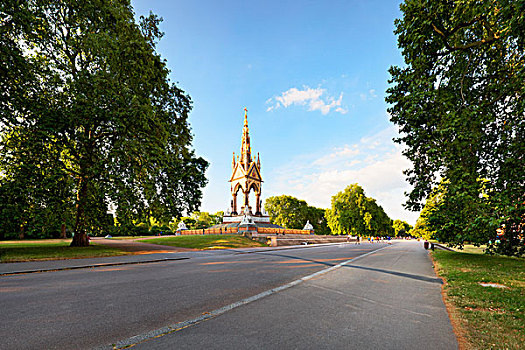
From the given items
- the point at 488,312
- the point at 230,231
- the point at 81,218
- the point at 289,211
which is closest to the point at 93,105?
the point at 81,218

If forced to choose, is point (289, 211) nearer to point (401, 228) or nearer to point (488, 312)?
point (488, 312)

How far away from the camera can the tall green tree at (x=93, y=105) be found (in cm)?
1277

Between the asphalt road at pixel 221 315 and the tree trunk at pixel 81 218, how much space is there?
8733 mm

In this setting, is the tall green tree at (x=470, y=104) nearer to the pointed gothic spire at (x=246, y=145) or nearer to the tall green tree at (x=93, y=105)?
the tall green tree at (x=93, y=105)

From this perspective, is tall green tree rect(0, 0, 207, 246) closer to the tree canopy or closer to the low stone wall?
the low stone wall

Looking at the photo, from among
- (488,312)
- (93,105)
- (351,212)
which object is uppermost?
(93,105)

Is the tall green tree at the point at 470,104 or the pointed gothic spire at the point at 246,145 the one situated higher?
the pointed gothic spire at the point at 246,145

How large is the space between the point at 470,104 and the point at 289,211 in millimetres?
66411

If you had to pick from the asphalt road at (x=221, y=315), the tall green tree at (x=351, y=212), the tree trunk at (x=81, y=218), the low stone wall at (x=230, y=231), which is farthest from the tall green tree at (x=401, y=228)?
the asphalt road at (x=221, y=315)

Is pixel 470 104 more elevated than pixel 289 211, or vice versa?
pixel 470 104

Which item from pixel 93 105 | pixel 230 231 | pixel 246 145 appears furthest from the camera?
pixel 246 145

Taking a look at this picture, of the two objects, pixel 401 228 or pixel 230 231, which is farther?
pixel 401 228

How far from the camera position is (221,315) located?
164 inches

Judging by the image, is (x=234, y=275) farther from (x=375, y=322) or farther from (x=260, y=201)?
(x=260, y=201)
